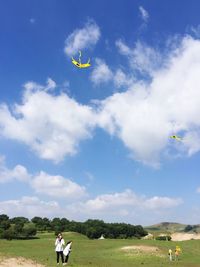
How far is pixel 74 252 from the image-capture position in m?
62.4

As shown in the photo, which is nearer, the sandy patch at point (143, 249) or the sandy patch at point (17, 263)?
the sandy patch at point (17, 263)

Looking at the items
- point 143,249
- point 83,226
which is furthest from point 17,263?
point 83,226

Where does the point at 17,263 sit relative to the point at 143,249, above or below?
below

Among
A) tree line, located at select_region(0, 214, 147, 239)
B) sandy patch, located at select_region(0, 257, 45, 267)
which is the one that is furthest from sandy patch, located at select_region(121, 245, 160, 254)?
tree line, located at select_region(0, 214, 147, 239)

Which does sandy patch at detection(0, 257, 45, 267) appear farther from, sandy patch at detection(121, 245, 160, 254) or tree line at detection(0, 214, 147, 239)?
tree line at detection(0, 214, 147, 239)

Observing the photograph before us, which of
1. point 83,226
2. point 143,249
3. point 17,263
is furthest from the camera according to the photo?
point 83,226

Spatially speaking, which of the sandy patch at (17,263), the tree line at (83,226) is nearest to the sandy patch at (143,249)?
the sandy patch at (17,263)

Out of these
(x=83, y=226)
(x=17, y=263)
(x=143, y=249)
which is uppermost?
(x=83, y=226)

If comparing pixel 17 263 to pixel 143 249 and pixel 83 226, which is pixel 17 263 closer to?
pixel 143 249

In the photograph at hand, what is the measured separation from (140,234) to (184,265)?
11467 centimetres

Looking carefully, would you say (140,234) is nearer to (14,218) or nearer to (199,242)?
(14,218)

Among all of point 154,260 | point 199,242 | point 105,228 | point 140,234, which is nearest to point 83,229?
point 105,228

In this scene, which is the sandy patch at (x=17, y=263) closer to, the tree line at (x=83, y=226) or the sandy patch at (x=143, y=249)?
the sandy patch at (x=143, y=249)

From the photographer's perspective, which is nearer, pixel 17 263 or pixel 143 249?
pixel 17 263
